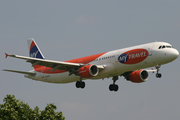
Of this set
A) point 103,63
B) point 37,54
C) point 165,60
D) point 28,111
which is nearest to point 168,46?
point 165,60

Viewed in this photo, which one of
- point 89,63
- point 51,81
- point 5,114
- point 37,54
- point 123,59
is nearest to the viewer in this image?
point 5,114

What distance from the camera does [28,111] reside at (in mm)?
53969

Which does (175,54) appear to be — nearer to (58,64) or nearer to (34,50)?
(58,64)

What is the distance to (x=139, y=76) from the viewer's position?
63.0m

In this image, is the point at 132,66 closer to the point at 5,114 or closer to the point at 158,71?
the point at 158,71

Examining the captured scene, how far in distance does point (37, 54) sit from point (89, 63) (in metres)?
16.1

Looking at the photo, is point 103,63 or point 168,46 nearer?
point 168,46

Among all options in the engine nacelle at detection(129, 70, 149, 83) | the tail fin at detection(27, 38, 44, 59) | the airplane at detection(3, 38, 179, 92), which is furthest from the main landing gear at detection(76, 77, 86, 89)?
the tail fin at detection(27, 38, 44, 59)

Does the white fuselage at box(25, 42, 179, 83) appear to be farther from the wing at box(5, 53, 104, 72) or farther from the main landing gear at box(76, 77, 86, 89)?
the main landing gear at box(76, 77, 86, 89)

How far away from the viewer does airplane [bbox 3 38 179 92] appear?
54.0 m

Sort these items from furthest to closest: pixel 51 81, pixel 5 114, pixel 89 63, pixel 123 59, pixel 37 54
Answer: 1. pixel 37 54
2. pixel 51 81
3. pixel 89 63
4. pixel 123 59
5. pixel 5 114

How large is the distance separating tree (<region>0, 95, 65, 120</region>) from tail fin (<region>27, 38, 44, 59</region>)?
19277mm

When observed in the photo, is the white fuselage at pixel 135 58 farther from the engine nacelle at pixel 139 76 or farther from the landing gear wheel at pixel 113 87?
the landing gear wheel at pixel 113 87

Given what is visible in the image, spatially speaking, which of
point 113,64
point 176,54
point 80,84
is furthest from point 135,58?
point 80,84
